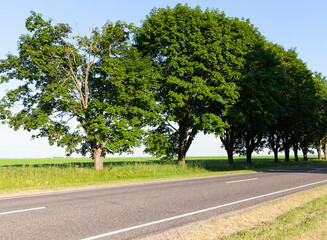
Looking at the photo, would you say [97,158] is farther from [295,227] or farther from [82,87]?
[295,227]

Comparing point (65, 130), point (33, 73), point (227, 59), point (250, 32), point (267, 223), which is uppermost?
point (250, 32)

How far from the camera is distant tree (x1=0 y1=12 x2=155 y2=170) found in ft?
65.6

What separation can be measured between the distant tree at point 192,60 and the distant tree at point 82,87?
2854mm

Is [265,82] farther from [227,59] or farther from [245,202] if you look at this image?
[245,202]

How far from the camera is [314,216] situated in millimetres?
6461

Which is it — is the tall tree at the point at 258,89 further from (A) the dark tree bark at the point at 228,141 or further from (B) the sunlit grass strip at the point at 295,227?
(B) the sunlit grass strip at the point at 295,227

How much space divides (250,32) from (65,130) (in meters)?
20.4

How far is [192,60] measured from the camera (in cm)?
2464

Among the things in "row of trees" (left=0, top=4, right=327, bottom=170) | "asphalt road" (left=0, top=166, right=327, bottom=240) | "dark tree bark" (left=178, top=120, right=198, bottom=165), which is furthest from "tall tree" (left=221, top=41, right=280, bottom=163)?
"asphalt road" (left=0, top=166, right=327, bottom=240)

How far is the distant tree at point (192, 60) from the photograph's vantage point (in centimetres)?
2420

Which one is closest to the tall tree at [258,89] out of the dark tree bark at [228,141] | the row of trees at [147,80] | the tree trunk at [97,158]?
the row of trees at [147,80]

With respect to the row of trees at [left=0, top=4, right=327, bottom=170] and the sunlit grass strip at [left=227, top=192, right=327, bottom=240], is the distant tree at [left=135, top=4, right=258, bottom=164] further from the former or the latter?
the sunlit grass strip at [left=227, top=192, right=327, bottom=240]

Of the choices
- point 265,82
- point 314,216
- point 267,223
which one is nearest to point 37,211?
point 267,223

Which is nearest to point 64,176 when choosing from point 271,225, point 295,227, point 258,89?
point 271,225
